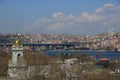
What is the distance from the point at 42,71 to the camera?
646 inches

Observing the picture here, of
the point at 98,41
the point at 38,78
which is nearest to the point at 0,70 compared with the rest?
the point at 38,78

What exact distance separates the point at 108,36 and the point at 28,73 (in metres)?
104

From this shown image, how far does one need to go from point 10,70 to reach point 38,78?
159 cm

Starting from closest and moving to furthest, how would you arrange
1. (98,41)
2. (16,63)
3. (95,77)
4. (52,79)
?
1. (52,79)
2. (16,63)
3. (95,77)
4. (98,41)

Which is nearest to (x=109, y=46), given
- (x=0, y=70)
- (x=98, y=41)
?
(x=98, y=41)


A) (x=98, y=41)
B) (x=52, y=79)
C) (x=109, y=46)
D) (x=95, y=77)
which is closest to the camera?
(x=52, y=79)

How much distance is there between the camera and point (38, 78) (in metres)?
15.3

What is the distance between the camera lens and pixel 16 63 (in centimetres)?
1619

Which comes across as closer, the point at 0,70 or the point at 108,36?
the point at 0,70

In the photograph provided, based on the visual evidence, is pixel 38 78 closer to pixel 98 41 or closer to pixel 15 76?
pixel 15 76

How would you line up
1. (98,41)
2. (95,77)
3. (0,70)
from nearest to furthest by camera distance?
(95,77)
(0,70)
(98,41)

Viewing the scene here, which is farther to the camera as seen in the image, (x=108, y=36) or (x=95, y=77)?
(x=108, y=36)

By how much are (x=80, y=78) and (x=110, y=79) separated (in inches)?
114

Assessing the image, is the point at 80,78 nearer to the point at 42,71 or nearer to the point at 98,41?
the point at 42,71
